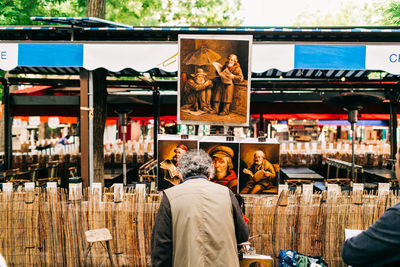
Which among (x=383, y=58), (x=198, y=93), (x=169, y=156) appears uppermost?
(x=383, y=58)

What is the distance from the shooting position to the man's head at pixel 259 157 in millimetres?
3578

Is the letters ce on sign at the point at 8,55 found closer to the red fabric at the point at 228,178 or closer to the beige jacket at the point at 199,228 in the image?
the red fabric at the point at 228,178

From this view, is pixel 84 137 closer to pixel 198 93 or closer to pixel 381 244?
pixel 198 93

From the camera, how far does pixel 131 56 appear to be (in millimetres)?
4453

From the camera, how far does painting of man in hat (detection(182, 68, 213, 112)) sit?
3.70 m

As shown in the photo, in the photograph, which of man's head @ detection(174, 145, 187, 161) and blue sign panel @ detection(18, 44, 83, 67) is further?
blue sign panel @ detection(18, 44, 83, 67)

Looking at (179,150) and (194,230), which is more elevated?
(179,150)

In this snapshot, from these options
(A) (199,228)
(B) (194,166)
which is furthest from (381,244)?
(B) (194,166)

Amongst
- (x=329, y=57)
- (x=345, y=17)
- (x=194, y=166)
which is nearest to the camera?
(x=194, y=166)

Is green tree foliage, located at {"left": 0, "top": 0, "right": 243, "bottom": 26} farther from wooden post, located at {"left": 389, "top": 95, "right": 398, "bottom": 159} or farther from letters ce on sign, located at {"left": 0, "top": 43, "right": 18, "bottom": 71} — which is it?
wooden post, located at {"left": 389, "top": 95, "right": 398, "bottom": 159}

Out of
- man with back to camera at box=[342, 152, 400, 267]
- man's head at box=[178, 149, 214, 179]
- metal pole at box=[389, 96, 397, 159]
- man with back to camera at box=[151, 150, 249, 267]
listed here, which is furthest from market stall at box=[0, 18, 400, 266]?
metal pole at box=[389, 96, 397, 159]

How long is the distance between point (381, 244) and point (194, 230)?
3.99ft

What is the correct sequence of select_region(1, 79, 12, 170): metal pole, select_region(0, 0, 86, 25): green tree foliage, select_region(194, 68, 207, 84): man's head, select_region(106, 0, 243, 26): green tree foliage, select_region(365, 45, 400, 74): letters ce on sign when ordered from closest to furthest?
select_region(194, 68, 207, 84): man's head, select_region(365, 45, 400, 74): letters ce on sign, select_region(1, 79, 12, 170): metal pole, select_region(0, 0, 86, 25): green tree foliage, select_region(106, 0, 243, 26): green tree foliage

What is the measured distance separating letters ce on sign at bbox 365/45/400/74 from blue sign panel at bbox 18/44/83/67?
4296mm
